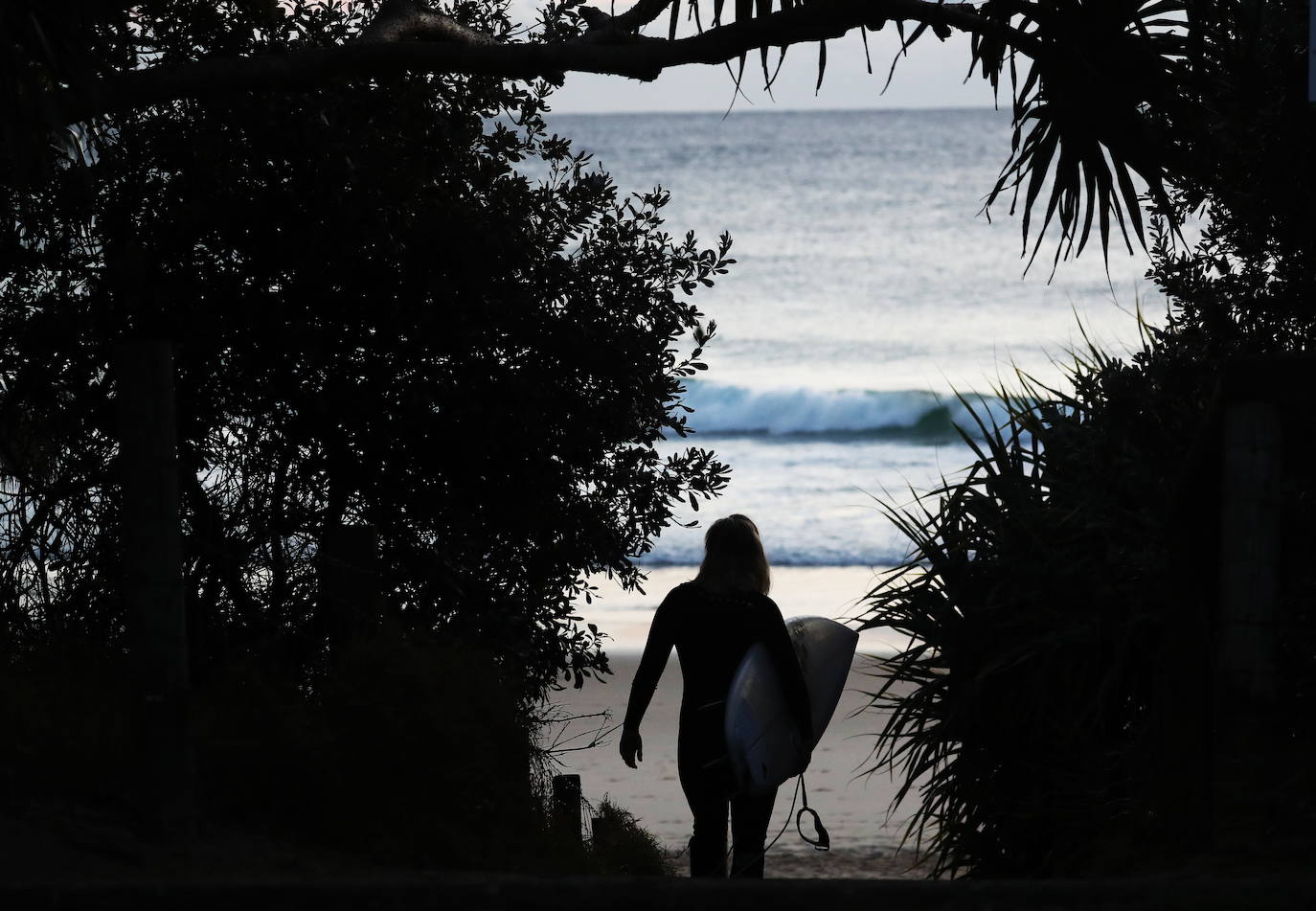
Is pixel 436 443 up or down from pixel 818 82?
down

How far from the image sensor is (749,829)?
16.8 ft

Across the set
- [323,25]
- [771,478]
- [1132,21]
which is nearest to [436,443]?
[323,25]

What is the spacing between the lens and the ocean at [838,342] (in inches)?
362

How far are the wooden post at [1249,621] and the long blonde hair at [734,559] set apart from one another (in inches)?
80.1

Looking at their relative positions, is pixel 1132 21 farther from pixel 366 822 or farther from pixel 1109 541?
pixel 366 822

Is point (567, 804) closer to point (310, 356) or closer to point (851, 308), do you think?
point (310, 356)

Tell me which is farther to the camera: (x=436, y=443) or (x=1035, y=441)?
(x=1035, y=441)

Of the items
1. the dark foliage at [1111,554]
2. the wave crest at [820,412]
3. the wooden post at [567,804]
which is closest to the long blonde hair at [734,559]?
the wooden post at [567,804]

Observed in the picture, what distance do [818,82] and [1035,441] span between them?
195cm

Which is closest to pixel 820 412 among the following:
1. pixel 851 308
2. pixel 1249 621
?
pixel 851 308

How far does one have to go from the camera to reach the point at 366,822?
155 inches

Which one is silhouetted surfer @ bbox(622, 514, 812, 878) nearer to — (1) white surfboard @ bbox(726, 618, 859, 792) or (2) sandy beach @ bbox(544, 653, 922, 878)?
(1) white surfboard @ bbox(726, 618, 859, 792)

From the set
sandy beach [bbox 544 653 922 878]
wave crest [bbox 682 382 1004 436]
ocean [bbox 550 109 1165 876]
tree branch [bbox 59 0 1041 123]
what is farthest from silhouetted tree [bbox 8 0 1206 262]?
wave crest [bbox 682 382 1004 436]

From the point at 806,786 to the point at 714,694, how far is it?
3.31 m
